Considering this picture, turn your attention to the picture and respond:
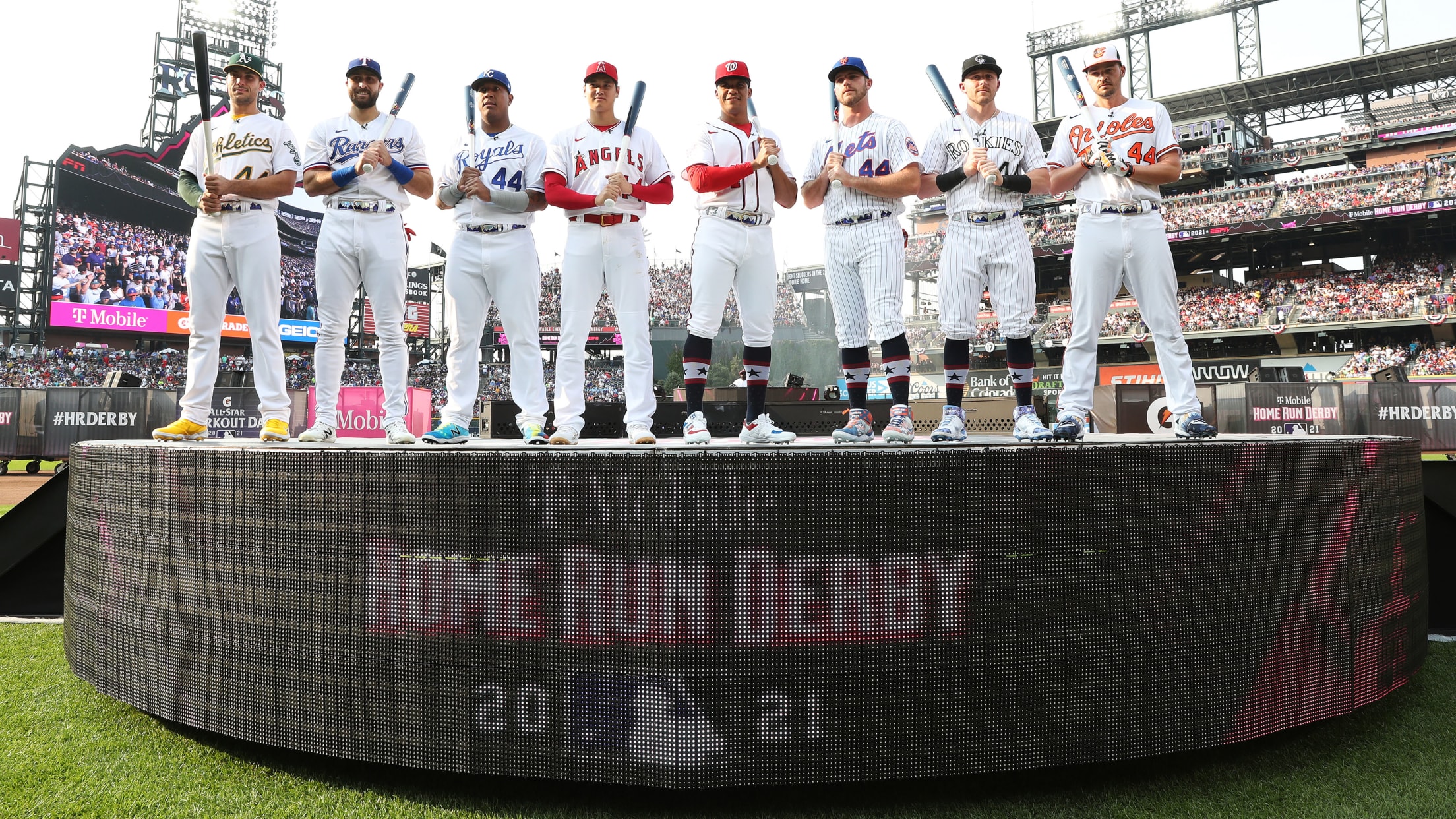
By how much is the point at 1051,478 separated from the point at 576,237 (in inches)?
121

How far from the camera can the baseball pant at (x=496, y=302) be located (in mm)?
4711

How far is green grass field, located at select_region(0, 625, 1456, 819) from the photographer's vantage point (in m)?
2.67

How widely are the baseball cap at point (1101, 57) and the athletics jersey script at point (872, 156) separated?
1.18m

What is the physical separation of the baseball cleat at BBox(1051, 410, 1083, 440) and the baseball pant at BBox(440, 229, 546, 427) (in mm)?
2746

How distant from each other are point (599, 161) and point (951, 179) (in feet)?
6.56

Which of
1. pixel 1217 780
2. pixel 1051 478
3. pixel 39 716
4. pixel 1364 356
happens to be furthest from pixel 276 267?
pixel 1364 356

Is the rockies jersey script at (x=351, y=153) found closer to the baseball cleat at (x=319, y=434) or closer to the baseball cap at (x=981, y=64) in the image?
the baseball cleat at (x=319, y=434)

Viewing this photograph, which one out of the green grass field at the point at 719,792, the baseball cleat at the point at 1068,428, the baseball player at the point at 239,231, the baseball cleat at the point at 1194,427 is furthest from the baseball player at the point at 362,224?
the baseball cleat at the point at 1194,427

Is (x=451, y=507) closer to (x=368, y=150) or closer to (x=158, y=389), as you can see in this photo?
(x=368, y=150)

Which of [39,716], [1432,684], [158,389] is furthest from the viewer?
[158,389]

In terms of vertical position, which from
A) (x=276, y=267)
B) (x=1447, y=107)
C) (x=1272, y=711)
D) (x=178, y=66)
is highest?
(x=178, y=66)

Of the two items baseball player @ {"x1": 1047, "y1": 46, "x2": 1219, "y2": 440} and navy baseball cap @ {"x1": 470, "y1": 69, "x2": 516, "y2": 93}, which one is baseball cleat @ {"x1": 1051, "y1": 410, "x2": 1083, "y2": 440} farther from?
navy baseball cap @ {"x1": 470, "y1": 69, "x2": 516, "y2": 93}

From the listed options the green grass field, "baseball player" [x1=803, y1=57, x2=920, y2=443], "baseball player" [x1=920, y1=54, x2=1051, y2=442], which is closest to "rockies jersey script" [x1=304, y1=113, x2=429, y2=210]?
"baseball player" [x1=803, y1=57, x2=920, y2=443]

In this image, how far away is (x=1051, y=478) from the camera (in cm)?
270
